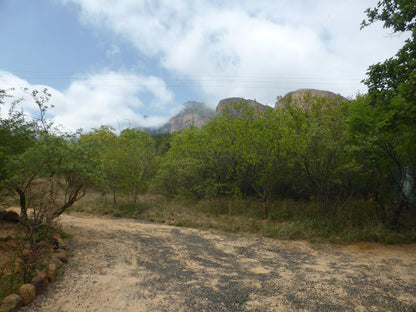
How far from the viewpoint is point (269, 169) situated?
10.7 metres

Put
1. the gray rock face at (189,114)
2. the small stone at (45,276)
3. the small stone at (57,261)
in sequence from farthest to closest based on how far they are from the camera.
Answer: the gray rock face at (189,114) < the small stone at (57,261) < the small stone at (45,276)

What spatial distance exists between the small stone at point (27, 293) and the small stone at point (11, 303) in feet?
0.33

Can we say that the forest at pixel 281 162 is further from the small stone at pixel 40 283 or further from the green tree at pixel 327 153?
the small stone at pixel 40 283

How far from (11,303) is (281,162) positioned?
30.7 feet

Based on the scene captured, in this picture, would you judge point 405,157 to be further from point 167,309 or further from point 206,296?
point 167,309

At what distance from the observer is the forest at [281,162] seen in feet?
18.6

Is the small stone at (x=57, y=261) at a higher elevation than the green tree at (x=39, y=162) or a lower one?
lower

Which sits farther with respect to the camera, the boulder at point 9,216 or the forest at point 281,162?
the boulder at point 9,216

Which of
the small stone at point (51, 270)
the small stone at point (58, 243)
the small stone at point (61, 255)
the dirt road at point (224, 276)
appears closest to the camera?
the dirt road at point (224, 276)

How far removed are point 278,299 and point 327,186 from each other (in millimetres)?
6621

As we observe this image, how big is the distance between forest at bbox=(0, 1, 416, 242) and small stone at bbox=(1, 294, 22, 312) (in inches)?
56.9

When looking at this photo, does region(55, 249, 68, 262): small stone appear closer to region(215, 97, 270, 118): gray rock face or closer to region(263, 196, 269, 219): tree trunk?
region(263, 196, 269, 219): tree trunk

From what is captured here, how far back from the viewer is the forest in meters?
5.66

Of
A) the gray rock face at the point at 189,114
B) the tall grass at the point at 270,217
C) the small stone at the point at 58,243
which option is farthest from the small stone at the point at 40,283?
the gray rock face at the point at 189,114
